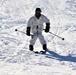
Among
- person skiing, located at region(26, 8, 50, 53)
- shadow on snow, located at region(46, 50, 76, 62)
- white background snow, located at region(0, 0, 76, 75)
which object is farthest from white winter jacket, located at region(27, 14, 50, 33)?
shadow on snow, located at region(46, 50, 76, 62)

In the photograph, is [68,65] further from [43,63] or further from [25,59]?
[25,59]

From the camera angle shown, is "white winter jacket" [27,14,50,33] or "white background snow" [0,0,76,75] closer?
"white background snow" [0,0,76,75]

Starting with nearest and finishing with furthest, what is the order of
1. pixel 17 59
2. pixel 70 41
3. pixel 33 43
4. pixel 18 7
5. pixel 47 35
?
pixel 17 59 < pixel 33 43 < pixel 70 41 < pixel 47 35 < pixel 18 7

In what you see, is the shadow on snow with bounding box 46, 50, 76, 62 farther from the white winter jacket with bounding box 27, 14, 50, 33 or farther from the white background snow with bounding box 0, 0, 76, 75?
the white winter jacket with bounding box 27, 14, 50, 33

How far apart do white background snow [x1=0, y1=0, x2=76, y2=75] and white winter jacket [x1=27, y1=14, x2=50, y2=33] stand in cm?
74

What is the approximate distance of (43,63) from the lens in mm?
9070

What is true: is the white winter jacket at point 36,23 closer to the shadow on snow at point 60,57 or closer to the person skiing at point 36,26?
the person skiing at point 36,26

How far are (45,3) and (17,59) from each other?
25.7ft

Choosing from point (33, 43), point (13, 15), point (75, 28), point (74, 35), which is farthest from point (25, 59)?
point (13, 15)

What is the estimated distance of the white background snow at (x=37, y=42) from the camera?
28.2 feet

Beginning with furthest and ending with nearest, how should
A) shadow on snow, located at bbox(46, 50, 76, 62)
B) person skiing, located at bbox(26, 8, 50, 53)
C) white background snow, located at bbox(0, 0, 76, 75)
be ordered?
person skiing, located at bbox(26, 8, 50, 53), shadow on snow, located at bbox(46, 50, 76, 62), white background snow, located at bbox(0, 0, 76, 75)

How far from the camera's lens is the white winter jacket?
33.1 ft

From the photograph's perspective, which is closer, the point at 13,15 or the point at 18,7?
the point at 13,15

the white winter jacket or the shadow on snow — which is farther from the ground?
the white winter jacket
